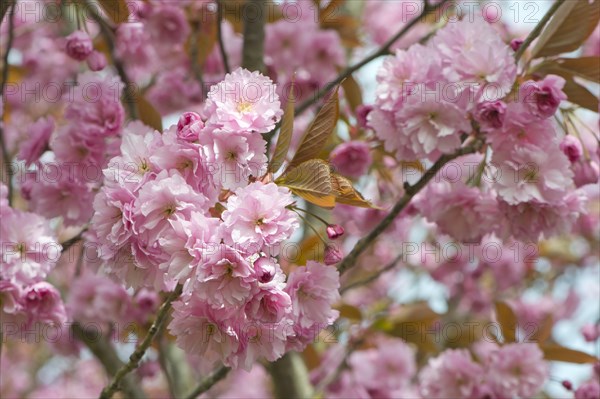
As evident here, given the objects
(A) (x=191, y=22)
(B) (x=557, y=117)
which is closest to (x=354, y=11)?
(A) (x=191, y=22)

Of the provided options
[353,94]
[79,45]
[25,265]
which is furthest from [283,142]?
[353,94]

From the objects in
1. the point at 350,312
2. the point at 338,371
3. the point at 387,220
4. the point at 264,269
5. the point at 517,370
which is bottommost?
the point at 338,371

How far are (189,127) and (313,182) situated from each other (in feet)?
0.80

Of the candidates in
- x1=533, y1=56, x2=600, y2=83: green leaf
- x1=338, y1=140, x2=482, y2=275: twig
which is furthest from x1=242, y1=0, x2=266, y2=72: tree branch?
x1=533, y1=56, x2=600, y2=83: green leaf

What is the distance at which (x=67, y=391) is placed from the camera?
→ 18.8ft

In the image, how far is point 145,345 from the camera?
150 cm

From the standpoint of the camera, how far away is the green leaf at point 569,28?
5.86 ft

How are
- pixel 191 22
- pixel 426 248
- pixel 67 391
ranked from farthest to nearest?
pixel 67 391 → pixel 426 248 → pixel 191 22

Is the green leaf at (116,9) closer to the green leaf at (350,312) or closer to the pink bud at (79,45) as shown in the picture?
the pink bud at (79,45)

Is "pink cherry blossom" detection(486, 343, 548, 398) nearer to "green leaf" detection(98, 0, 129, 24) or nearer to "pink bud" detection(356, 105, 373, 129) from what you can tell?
"pink bud" detection(356, 105, 373, 129)

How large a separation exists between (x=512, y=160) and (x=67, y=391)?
491 centimetres

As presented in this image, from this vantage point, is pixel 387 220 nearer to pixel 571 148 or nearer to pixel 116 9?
pixel 571 148

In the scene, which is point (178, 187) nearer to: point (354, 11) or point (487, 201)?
point (487, 201)

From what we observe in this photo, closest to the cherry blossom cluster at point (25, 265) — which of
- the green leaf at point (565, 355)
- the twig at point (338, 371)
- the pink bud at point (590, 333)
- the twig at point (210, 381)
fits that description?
the twig at point (210, 381)
